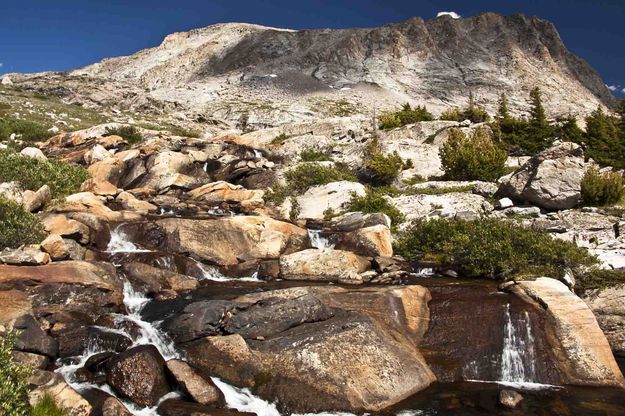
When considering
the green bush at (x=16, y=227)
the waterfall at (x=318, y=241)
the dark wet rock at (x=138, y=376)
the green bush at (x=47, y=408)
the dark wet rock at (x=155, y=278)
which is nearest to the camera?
the green bush at (x=47, y=408)

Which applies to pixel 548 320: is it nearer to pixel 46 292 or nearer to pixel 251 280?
pixel 251 280

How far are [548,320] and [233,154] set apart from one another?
32.2 m

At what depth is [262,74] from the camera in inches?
4523

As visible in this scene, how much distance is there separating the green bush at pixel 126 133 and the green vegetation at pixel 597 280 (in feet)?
139

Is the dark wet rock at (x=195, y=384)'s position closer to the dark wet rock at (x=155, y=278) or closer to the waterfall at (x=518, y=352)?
the dark wet rock at (x=155, y=278)

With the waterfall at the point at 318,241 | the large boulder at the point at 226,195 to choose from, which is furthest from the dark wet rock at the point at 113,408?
the large boulder at the point at 226,195

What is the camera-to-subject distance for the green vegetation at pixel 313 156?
40.2 metres

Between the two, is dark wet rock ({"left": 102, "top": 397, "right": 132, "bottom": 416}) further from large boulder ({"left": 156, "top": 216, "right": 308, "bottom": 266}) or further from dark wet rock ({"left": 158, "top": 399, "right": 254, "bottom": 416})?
large boulder ({"left": 156, "top": 216, "right": 308, "bottom": 266})

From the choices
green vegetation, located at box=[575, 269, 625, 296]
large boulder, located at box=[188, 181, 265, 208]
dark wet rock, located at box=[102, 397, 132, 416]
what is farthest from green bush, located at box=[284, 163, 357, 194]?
dark wet rock, located at box=[102, 397, 132, 416]

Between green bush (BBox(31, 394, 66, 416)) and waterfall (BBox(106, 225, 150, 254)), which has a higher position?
waterfall (BBox(106, 225, 150, 254))

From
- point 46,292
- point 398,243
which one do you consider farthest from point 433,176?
point 46,292

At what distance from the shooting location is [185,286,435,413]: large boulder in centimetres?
1070

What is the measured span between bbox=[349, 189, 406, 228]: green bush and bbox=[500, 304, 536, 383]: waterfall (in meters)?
12.1

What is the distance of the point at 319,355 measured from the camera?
37.1 feet
